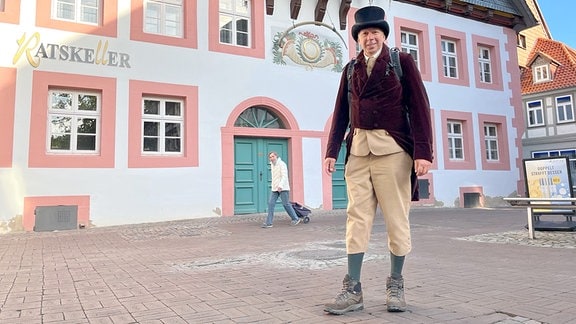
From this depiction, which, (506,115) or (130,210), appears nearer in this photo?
(130,210)

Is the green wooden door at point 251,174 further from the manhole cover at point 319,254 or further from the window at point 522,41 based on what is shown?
the window at point 522,41

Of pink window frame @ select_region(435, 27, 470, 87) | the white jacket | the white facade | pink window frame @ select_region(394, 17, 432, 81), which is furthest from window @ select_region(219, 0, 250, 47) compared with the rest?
pink window frame @ select_region(435, 27, 470, 87)

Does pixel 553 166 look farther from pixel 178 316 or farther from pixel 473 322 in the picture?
pixel 178 316

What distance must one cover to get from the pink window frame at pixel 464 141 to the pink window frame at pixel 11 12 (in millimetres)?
13526

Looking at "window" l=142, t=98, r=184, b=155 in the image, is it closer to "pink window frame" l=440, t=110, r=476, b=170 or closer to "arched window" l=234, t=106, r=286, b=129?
"arched window" l=234, t=106, r=286, b=129

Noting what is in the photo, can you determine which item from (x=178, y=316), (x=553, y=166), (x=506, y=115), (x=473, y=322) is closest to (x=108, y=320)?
(x=178, y=316)

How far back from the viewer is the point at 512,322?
2.76m

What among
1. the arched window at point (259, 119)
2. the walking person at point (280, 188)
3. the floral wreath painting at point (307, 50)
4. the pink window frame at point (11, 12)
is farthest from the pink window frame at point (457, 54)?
the pink window frame at point (11, 12)

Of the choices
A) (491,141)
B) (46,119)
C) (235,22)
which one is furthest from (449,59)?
(46,119)

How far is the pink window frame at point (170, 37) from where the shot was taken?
11164 millimetres

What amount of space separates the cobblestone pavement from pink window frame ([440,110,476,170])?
832 centimetres

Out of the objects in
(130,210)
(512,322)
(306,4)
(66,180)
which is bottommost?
(512,322)

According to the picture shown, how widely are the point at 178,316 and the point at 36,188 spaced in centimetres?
830

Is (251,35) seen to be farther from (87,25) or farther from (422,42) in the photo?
(422,42)
